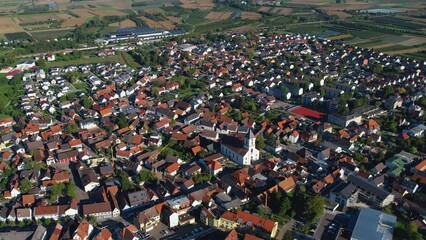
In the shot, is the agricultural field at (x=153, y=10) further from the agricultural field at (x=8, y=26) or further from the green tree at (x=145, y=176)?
the green tree at (x=145, y=176)

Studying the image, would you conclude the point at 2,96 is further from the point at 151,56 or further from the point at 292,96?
the point at 292,96

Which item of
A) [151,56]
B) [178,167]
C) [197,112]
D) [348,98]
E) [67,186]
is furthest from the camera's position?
[151,56]

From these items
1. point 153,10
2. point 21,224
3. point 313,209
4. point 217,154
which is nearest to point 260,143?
point 217,154

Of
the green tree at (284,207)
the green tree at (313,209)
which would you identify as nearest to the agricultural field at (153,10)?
the green tree at (284,207)

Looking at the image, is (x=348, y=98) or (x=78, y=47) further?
(x=78, y=47)

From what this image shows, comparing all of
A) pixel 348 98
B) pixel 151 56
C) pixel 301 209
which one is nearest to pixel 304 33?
pixel 151 56

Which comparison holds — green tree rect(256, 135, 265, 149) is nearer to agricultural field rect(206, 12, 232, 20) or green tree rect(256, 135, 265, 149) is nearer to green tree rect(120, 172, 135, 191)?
green tree rect(120, 172, 135, 191)
